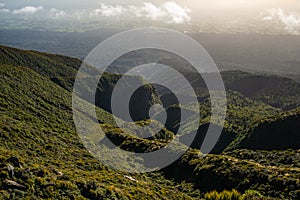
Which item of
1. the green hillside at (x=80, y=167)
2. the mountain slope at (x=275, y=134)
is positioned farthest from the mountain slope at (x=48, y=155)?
the mountain slope at (x=275, y=134)

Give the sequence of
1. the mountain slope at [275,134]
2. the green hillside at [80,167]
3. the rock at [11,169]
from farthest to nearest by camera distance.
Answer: the mountain slope at [275,134], the green hillside at [80,167], the rock at [11,169]

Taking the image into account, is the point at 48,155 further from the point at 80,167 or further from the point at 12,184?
the point at 12,184

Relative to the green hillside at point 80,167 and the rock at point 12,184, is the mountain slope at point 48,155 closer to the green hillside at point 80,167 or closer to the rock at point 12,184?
the green hillside at point 80,167

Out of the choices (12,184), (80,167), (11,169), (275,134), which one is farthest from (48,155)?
(275,134)

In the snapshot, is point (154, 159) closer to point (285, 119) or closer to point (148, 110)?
point (285, 119)

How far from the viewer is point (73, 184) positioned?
78.5 ft

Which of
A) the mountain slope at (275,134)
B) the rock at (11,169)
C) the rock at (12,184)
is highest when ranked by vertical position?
the rock at (11,169)

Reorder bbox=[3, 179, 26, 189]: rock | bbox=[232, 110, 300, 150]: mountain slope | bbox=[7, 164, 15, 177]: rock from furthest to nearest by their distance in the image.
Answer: bbox=[232, 110, 300, 150]: mountain slope
bbox=[7, 164, 15, 177]: rock
bbox=[3, 179, 26, 189]: rock

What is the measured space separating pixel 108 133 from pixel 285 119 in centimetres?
6387

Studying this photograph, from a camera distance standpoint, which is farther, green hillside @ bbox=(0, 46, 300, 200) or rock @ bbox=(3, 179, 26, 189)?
green hillside @ bbox=(0, 46, 300, 200)

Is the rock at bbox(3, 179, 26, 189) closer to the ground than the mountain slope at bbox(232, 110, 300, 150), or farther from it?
farther from it

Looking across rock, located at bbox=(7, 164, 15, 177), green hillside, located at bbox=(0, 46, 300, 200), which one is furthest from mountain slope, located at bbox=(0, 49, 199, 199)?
rock, located at bbox=(7, 164, 15, 177)

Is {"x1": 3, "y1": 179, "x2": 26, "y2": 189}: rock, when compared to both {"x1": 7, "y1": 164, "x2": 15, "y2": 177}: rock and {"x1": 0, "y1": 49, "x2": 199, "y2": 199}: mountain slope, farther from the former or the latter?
{"x1": 7, "y1": 164, "x2": 15, "y2": 177}: rock

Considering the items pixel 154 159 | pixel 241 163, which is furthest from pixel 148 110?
pixel 241 163
